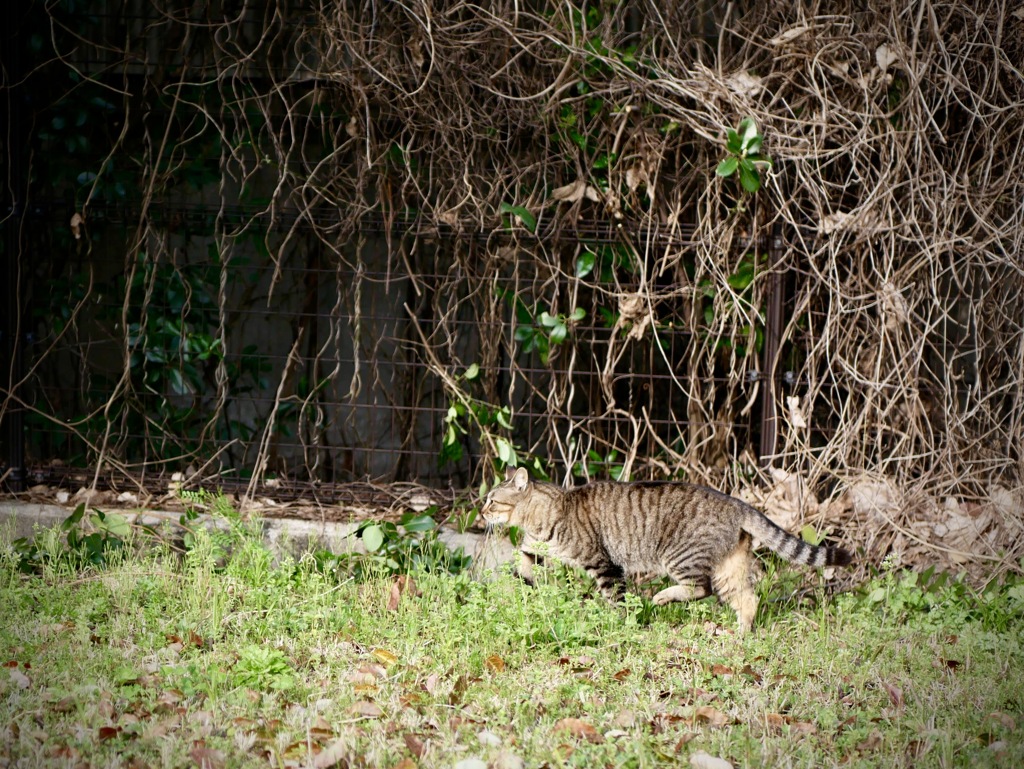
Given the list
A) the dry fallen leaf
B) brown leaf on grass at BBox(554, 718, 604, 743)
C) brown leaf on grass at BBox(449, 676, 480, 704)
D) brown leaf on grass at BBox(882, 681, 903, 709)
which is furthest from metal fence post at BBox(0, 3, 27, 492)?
brown leaf on grass at BBox(882, 681, 903, 709)

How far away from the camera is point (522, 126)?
18.8 feet

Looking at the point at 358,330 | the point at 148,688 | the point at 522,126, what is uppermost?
the point at 522,126

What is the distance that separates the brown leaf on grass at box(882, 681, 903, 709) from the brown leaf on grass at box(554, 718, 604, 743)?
1.17m

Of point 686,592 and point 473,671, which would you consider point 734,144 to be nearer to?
point 686,592

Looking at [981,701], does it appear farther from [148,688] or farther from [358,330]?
[358,330]

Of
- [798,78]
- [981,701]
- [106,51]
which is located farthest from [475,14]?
[981,701]

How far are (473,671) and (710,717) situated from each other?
927 millimetres

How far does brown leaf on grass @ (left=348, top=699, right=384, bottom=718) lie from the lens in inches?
Result: 146

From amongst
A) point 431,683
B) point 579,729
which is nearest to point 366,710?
point 431,683

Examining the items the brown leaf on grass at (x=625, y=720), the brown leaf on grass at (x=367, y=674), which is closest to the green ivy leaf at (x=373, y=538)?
the brown leaf on grass at (x=367, y=674)

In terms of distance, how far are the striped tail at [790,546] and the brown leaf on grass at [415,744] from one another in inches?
80.0

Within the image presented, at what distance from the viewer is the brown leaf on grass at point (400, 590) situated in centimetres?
→ 483

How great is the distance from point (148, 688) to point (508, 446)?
2381 mm

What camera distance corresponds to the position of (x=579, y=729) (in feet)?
11.8
